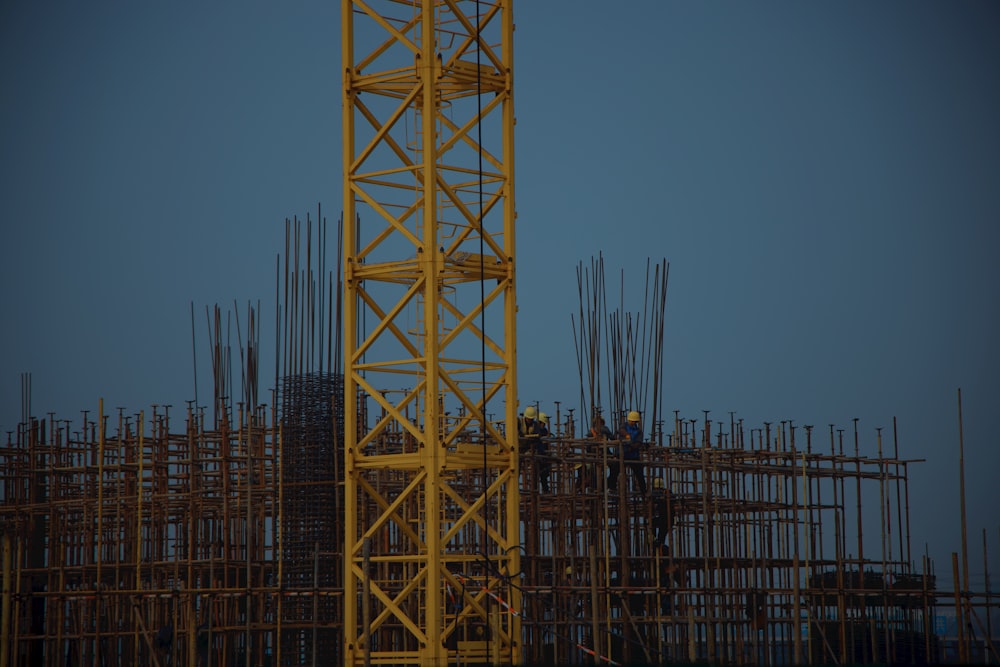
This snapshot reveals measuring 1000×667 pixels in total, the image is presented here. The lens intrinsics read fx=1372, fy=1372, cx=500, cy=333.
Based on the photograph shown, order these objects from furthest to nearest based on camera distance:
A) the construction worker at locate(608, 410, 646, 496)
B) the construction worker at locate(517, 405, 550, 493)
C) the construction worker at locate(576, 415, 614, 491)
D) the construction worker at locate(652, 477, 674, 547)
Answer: the construction worker at locate(652, 477, 674, 547) < the construction worker at locate(608, 410, 646, 496) < the construction worker at locate(576, 415, 614, 491) < the construction worker at locate(517, 405, 550, 493)

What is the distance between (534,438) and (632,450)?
3148mm

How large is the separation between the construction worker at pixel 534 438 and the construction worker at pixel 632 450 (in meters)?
1.58

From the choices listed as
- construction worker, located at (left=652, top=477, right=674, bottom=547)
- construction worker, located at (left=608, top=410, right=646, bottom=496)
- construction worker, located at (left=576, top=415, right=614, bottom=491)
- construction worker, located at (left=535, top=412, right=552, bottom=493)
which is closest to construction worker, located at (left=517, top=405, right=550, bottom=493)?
construction worker, located at (left=535, top=412, right=552, bottom=493)

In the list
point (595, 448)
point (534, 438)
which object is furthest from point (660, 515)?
point (534, 438)

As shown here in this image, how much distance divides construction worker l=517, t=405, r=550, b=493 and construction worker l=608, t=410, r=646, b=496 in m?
1.58

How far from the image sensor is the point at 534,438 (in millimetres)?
26938

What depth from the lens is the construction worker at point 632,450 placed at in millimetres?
29016

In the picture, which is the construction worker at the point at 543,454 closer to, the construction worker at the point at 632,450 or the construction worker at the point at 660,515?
the construction worker at the point at 632,450

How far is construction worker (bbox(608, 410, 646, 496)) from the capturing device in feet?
95.2

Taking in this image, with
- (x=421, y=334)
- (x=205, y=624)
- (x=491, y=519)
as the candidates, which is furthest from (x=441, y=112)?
(x=205, y=624)

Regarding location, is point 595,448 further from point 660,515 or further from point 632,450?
point 660,515

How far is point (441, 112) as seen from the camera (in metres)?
25.2

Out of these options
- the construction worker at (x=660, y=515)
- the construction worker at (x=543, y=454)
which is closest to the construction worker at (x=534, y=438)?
the construction worker at (x=543, y=454)

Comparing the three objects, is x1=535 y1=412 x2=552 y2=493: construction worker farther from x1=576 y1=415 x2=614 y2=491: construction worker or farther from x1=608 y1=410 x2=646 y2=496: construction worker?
x1=608 y1=410 x2=646 y2=496: construction worker
